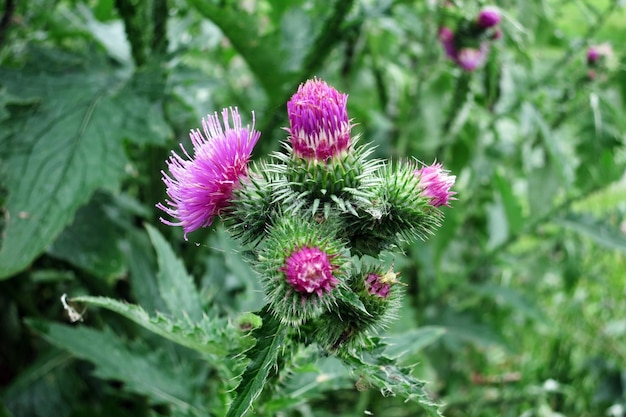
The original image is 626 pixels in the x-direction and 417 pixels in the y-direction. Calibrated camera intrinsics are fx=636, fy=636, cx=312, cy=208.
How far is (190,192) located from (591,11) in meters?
3.05

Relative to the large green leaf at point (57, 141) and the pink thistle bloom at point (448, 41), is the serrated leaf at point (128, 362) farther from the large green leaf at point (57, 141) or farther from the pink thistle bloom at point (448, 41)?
the pink thistle bloom at point (448, 41)

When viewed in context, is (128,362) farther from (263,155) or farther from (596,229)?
(596,229)

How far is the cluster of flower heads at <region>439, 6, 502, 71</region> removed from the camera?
3.15 meters

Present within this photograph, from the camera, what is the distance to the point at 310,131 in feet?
5.50

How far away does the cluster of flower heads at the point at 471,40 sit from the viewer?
124 inches

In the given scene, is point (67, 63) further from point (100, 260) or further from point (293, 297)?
point (293, 297)

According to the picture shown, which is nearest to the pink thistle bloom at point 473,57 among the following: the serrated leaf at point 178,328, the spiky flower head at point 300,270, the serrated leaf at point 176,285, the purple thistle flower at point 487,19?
the purple thistle flower at point 487,19

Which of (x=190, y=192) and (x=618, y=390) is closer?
(x=190, y=192)

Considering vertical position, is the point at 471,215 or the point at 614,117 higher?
the point at 614,117

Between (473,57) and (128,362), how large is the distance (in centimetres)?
219

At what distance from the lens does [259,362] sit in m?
1.50

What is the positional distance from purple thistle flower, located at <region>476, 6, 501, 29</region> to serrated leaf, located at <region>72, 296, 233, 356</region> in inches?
80.7

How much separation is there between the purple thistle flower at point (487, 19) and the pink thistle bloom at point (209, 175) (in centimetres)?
175

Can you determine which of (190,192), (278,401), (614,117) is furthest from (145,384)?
(614,117)
